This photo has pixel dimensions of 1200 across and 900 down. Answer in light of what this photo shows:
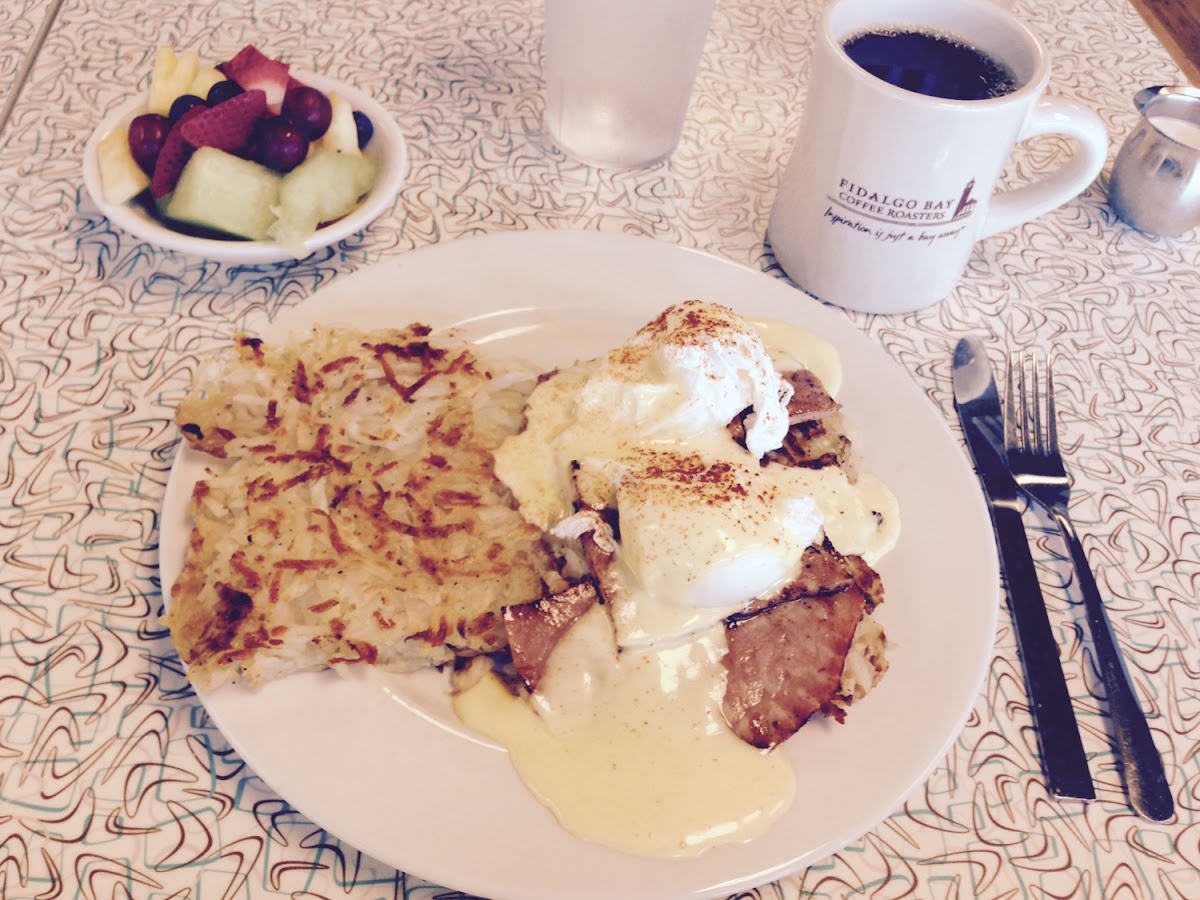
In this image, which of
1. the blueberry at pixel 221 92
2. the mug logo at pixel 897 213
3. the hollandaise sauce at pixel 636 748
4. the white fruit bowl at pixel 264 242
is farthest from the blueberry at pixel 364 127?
the hollandaise sauce at pixel 636 748

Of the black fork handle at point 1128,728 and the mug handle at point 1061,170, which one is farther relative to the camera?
the mug handle at point 1061,170

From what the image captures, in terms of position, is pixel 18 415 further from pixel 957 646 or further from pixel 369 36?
pixel 957 646

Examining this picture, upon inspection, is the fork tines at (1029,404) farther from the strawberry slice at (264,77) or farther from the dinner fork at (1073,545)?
the strawberry slice at (264,77)

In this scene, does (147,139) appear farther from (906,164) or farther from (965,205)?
(965,205)

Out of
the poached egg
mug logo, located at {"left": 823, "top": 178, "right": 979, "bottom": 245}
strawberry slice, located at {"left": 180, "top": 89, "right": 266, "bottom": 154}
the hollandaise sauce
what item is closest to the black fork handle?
the poached egg

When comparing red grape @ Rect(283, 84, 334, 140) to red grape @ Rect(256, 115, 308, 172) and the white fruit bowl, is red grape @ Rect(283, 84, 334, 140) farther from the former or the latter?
the white fruit bowl

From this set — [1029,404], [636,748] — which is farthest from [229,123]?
[1029,404]

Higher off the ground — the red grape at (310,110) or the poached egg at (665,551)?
the red grape at (310,110)
